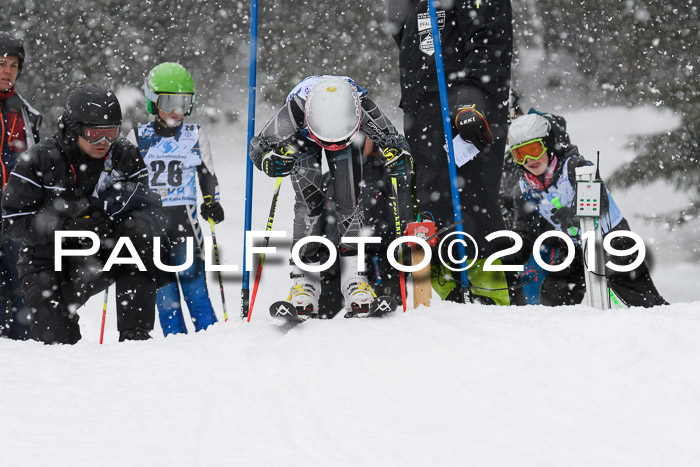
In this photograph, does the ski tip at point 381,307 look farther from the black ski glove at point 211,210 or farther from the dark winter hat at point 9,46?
the dark winter hat at point 9,46

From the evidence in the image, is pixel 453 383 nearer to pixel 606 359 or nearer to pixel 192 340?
pixel 606 359

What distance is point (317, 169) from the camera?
3793 mm

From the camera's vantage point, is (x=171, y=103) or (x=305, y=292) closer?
(x=305, y=292)

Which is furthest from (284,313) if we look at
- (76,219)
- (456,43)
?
(456,43)

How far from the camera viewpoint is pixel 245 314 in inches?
158

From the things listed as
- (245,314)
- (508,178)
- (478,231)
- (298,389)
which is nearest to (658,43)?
(508,178)

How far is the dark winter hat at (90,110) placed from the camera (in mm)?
3918

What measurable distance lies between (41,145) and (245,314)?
145 centimetres

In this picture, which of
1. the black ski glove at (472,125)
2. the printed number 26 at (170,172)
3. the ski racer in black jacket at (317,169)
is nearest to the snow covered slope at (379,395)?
the ski racer in black jacket at (317,169)

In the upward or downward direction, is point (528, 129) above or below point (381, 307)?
above

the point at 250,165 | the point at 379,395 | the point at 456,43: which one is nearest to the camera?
the point at 379,395

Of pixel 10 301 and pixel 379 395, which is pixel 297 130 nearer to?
pixel 379 395

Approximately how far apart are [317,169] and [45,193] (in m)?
1.52

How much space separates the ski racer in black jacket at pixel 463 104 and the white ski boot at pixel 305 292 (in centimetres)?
99
